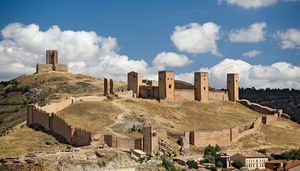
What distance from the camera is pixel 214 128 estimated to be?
69188 mm

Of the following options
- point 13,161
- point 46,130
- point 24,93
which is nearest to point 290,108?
point 24,93

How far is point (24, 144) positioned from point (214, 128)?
2111cm

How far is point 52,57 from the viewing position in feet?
326

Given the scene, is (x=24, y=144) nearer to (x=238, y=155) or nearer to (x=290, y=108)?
(x=238, y=155)

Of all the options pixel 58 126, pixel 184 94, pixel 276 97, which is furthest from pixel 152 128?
pixel 276 97

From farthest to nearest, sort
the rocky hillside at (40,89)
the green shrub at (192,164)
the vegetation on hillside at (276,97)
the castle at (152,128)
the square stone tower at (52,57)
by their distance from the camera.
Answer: the vegetation on hillside at (276,97) → the square stone tower at (52,57) → the rocky hillside at (40,89) → the green shrub at (192,164) → the castle at (152,128)

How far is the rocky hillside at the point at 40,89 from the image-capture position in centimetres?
8206

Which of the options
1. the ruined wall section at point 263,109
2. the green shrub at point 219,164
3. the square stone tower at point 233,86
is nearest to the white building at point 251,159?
the green shrub at point 219,164

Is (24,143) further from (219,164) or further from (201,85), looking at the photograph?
(201,85)

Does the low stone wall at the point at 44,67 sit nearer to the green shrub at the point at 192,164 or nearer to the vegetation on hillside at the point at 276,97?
the vegetation on hillside at the point at 276,97

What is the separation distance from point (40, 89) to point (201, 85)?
2378 centimetres

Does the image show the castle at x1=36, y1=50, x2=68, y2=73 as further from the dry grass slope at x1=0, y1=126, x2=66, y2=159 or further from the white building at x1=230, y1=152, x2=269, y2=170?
the white building at x1=230, y1=152, x2=269, y2=170

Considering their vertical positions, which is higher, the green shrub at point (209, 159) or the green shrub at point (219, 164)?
the green shrub at point (209, 159)

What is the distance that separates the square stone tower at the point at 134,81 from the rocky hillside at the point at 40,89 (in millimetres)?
9837
